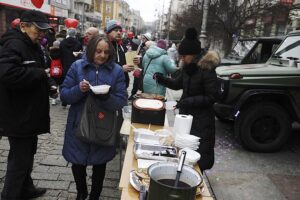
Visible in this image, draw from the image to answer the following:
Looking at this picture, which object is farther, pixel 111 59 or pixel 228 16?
pixel 228 16

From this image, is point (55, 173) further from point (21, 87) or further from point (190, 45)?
point (190, 45)

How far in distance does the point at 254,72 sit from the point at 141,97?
9.00 feet

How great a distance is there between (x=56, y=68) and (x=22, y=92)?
4.36 meters

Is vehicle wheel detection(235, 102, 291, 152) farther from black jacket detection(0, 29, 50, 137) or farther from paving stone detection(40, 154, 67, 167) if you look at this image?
black jacket detection(0, 29, 50, 137)

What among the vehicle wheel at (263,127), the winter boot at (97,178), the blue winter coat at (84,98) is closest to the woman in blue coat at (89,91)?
the blue winter coat at (84,98)

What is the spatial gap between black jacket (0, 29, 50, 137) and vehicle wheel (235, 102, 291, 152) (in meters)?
3.80

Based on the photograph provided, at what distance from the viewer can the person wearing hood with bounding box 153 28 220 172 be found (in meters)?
3.44

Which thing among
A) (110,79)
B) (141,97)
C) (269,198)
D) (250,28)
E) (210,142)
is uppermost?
(250,28)

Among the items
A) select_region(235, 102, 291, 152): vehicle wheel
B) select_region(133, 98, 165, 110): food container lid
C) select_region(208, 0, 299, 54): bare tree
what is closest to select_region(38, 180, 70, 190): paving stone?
select_region(133, 98, 165, 110): food container lid

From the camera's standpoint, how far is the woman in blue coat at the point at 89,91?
3133 millimetres

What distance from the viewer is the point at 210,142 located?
11.4 feet

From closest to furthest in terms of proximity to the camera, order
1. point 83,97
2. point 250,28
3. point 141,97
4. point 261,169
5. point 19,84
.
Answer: point 19,84 → point 83,97 → point 141,97 → point 261,169 → point 250,28

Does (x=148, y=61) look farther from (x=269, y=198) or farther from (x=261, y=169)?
(x=269, y=198)

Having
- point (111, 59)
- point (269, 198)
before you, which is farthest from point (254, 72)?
point (111, 59)
